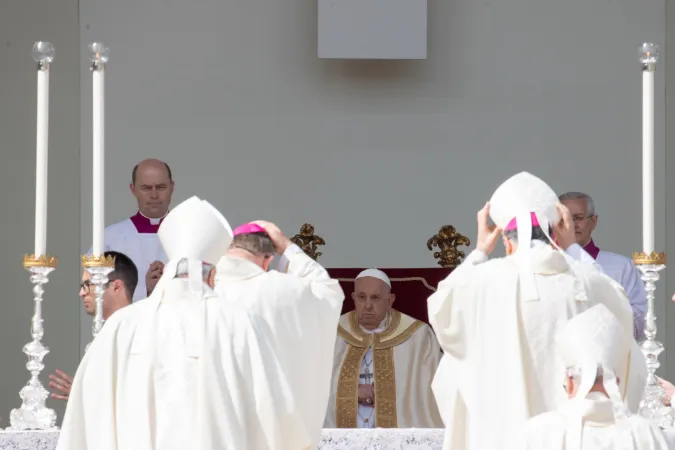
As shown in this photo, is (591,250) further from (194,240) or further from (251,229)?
(194,240)

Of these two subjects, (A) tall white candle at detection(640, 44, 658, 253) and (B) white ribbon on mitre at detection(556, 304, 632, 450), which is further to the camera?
(A) tall white candle at detection(640, 44, 658, 253)

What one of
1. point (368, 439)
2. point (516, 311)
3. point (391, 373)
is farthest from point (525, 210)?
point (391, 373)

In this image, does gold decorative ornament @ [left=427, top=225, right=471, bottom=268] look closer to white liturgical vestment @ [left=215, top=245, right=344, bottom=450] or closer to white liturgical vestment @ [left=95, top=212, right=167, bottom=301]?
white liturgical vestment @ [left=95, top=212, right=167, bottom=301]

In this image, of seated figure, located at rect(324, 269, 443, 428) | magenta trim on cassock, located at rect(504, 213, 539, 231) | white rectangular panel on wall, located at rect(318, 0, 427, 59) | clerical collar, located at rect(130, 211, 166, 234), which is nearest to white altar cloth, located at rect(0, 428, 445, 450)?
magenta trim on cassock, located at rect(504, 213, 539, 231)

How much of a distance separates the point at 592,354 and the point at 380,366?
4.11 metres

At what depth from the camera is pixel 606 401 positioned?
16.7 feet

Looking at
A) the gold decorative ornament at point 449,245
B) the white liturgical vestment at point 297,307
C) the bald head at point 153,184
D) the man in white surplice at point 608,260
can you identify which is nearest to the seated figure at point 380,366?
the gold decorative ornament at point 449,245

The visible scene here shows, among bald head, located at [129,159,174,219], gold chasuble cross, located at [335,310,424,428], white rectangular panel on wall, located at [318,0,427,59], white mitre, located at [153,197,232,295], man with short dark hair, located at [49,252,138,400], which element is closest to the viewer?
white mitre, located at [153,197,232,295]

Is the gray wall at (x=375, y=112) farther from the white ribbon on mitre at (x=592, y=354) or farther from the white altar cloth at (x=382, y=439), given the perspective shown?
the white ribbon on mitre at (x=592, y=354)

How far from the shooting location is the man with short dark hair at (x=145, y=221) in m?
9.45

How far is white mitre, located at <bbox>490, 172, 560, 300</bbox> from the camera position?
684cm

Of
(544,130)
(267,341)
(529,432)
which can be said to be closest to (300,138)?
(544,130)

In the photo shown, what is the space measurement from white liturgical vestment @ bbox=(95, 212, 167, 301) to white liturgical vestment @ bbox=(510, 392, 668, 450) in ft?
15.2

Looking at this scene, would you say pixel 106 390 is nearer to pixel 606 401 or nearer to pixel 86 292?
pixel 86 292
